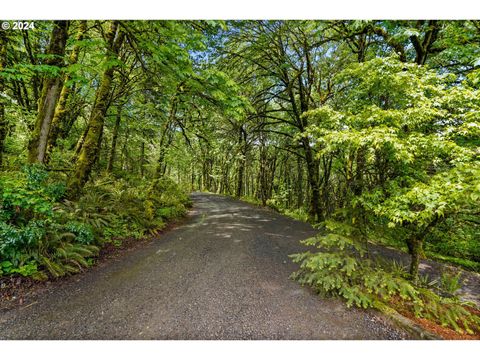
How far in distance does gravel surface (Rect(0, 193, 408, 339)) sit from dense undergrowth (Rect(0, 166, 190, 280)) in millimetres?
568

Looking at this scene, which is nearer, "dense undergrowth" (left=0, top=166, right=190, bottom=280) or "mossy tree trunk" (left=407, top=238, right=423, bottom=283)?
"dense undergrowth" (left=0, top=166, right=190, bottom=280)

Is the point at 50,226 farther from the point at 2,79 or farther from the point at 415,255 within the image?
the point at 415,255

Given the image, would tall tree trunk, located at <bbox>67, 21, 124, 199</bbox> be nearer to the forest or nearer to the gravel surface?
the forest

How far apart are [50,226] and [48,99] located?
2782 millimetres

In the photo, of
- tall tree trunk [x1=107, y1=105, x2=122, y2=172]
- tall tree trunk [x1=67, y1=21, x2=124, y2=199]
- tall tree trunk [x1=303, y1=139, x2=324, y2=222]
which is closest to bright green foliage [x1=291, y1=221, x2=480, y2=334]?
tall tree trunk [x1=303, y1=139, x2=324, y2=222]

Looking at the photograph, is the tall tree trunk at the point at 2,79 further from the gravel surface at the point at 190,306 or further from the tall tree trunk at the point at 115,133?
the gravel surface at the point at 190,306

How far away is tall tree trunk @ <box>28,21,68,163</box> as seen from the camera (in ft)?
14.1

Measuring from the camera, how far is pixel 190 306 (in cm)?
306

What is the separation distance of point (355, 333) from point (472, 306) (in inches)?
105

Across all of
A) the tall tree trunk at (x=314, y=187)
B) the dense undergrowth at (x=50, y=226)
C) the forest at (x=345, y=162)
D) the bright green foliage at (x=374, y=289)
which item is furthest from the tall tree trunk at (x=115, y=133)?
the bright green foliage at (x=374, y=289)

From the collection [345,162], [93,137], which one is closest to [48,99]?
[93,137]

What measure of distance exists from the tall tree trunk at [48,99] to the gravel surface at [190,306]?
9.50 feet

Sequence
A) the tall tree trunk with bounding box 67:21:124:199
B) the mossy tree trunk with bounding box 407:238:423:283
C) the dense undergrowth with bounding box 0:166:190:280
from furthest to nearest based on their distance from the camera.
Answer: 1. the tall tree trunk with bounding box 67:21:124:199
2. the mossy tree trunk with bounding box 407:238:423:283
3. the dense undergrowth with bounding box 0:166:190:280
